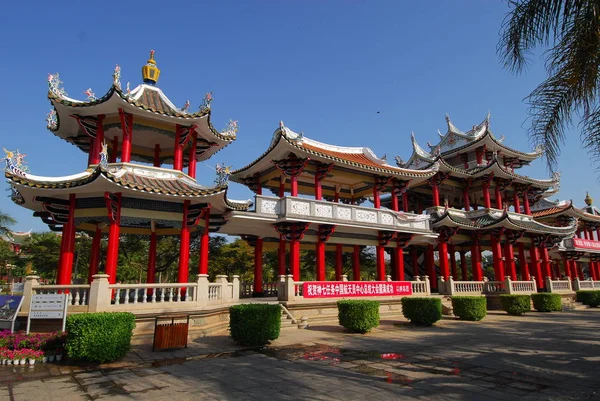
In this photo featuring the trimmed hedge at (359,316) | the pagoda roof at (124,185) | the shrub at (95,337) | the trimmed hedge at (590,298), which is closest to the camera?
the shrub at (95,337)

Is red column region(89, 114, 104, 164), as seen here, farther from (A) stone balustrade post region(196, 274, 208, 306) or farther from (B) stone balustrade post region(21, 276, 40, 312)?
(A) stone balustrade post region(196, 274, 208, 306)

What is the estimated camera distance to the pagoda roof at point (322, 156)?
18.0 m

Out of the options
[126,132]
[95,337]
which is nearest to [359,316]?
[95,337]

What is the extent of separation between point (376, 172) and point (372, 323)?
9.99 metres

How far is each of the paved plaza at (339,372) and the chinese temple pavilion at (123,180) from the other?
4.74 meters

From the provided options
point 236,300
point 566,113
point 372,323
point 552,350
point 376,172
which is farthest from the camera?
point 376,172

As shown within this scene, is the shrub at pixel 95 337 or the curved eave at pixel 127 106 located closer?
the shrub at pixel 95 337

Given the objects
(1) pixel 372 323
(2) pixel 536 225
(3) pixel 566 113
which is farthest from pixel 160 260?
(3) pixel 566 113

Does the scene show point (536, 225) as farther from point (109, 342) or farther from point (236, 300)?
point (109, 342)

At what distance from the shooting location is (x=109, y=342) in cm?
829

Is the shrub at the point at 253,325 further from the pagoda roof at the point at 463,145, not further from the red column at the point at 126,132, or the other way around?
the pagoda roof at the point at 463,145

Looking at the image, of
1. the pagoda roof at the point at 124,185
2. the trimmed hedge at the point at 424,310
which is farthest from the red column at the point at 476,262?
the pagoda roof at the point at 124,185

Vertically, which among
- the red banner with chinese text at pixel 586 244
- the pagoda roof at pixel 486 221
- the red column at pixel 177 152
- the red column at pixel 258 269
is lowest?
the red column at pixel 258 269

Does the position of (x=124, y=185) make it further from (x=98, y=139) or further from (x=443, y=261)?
(x=443, y=261)
